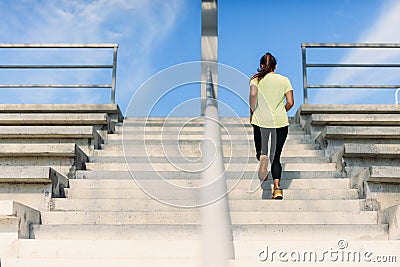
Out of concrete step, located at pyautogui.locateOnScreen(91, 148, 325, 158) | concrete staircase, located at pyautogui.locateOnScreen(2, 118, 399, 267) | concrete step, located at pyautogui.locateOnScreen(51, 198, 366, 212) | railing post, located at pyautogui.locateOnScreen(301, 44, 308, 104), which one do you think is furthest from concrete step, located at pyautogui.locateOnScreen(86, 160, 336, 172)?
railing post, located at pyautogui.locateOnScreen(301, 44, 308, 104)

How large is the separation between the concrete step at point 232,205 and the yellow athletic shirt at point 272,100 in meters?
0.65

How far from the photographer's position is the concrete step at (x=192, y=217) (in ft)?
10.7

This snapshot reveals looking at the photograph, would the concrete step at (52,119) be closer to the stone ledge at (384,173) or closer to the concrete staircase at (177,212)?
the concrete staircase at (177,212)

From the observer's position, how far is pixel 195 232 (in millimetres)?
2953

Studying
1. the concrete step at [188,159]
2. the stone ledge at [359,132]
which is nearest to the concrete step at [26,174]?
the concrete step at [188,159]

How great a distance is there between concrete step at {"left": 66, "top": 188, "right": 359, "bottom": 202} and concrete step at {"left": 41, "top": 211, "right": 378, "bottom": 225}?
40cm

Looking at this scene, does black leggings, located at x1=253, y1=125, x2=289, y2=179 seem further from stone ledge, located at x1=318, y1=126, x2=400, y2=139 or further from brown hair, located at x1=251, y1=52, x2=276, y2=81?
stone ledge, located at x1=318, y1=126, x2=400, y2=139

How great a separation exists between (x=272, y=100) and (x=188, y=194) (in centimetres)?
95

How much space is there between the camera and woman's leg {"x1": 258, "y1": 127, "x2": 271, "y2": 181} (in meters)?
3.72

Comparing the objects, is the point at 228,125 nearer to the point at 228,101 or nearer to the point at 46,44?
the point at 228,101

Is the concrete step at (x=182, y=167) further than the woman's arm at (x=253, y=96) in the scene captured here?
Yes

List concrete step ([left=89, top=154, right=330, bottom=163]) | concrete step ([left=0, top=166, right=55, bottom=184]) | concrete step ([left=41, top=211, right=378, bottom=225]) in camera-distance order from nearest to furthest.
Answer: concrete step ([left=41, top=211, right=378, bottom=225]) → concrete step ([left=0, top=166, right=55, bottom=184]) → concrete step ([left=89, top=154, right=330, bottom=163])

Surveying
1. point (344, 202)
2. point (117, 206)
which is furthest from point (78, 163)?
point (344, 202)

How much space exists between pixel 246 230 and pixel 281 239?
20cm
